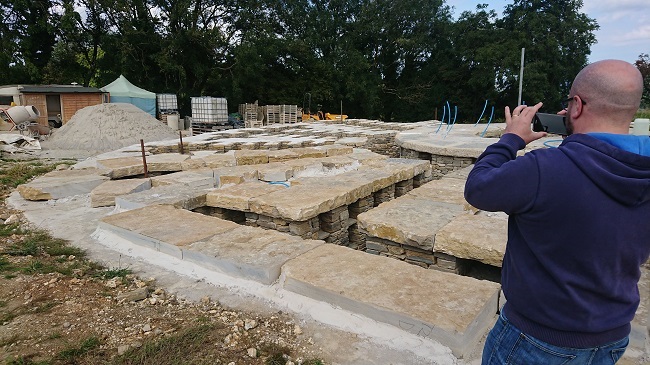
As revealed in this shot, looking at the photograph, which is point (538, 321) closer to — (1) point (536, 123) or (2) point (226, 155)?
(1) point (536, 123)

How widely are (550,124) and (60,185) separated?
559 cm

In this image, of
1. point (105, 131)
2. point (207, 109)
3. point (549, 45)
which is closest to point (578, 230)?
point (105, 131)

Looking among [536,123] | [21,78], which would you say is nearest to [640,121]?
[536,123]

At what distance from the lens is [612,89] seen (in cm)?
110

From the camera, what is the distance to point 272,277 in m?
2.68

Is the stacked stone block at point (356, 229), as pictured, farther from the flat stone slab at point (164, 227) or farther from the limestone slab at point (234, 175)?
the flat stone slab at point (164, 227)

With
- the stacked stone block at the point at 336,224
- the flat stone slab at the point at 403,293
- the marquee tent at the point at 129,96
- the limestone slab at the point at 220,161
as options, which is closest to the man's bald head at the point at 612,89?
the flat stone slab at the point at 403,293

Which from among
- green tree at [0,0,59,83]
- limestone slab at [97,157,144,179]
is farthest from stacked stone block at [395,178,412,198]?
green tree at [0,0,59,83]

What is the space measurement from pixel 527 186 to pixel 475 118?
26.3m

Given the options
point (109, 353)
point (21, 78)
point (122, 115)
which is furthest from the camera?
point (21, 78)

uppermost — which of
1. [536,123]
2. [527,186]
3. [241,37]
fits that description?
[241,37]

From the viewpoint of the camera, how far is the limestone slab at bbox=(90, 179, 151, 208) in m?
4.79

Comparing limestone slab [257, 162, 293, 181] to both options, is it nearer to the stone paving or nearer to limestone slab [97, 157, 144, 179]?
the stone paving

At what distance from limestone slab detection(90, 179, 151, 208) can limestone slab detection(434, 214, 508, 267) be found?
12.2 ft
